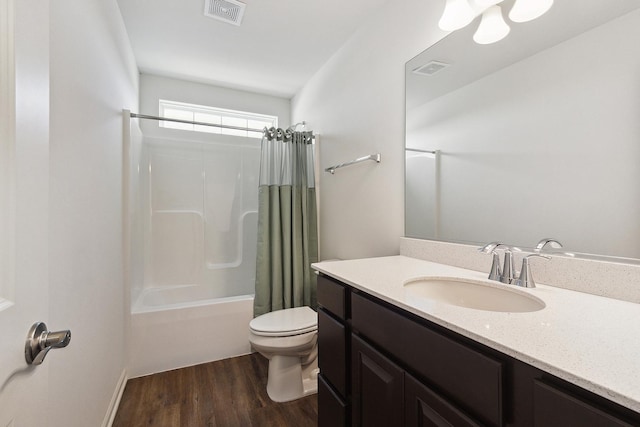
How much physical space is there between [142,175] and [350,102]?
74.9 inches

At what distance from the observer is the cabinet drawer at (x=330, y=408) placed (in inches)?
40.0

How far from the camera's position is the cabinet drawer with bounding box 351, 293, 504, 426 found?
522 millimetres

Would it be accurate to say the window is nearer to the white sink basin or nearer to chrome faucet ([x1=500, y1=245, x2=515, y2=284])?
the white sink basin

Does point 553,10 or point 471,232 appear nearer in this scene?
point 553,10

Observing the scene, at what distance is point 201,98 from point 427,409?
9.77 feet

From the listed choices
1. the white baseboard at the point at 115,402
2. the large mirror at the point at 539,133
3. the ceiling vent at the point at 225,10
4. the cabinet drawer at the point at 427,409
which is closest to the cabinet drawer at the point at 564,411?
the cabinet drawer at the point at 427,409

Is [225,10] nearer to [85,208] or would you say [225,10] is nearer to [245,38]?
[245,38]

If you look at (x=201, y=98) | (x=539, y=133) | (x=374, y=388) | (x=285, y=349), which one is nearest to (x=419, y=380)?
(x=374, y=388)

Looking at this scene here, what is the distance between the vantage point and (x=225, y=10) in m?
1.71

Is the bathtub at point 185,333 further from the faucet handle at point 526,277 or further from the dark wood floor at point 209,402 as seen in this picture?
the faucet handle at point 526,277

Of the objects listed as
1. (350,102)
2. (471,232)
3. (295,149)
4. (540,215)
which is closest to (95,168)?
(295,149)

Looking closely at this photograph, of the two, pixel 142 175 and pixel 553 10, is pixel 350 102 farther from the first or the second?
pixel 142 175

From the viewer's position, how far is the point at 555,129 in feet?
2.94

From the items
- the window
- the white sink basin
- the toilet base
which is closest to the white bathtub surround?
the white sink basin
